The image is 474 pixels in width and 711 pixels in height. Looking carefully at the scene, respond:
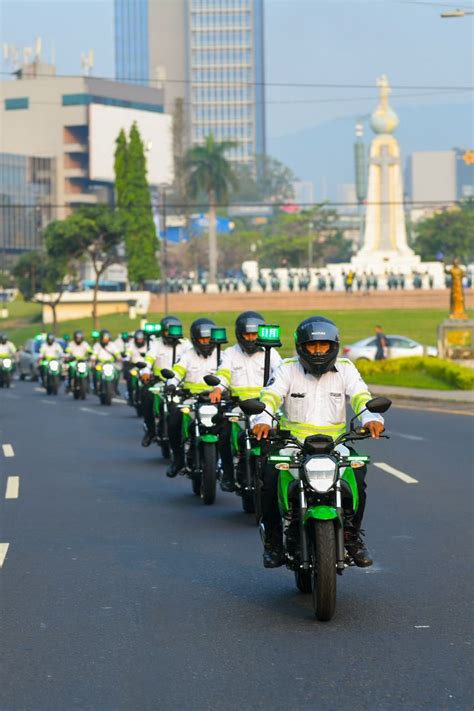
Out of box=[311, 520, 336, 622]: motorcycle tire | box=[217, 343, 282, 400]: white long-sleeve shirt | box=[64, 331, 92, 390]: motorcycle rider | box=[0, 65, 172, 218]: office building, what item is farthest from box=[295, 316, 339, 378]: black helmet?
box=[0, 65, 172, 218]: office building

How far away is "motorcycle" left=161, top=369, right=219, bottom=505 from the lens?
47.2 ft

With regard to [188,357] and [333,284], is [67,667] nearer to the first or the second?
[188,357]

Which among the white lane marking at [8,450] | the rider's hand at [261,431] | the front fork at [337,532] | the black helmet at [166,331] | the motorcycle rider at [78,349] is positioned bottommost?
the white lane marking at [8,450]

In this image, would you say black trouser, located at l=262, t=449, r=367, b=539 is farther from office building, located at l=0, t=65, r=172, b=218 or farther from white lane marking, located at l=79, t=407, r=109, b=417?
A: office building, located at l=0, t=65, r=172, b=218

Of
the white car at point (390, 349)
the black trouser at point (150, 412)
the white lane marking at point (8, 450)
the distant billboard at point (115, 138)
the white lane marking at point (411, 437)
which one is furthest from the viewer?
the distant billboard at point (115, 138)

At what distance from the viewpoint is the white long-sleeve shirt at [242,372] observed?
554 inches

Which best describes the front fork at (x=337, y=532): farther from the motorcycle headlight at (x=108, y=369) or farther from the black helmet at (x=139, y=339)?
the motorcycle headlight at (x=108, y=369)

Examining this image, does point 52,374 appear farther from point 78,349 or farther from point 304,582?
point 304,582

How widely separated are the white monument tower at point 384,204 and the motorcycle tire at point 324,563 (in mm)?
97376

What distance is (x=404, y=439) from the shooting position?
23375mm

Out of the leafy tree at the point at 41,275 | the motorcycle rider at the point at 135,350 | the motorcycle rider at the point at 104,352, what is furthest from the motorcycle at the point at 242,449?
the leafy tree at the point at 41,275

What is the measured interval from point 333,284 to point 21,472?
7915cm

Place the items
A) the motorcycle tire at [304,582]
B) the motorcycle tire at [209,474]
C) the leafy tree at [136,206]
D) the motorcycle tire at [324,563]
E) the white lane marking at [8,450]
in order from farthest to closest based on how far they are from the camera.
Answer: the leafy tree at [136,206]
the white lane marking at [8,450]
the motorcycle tire at [209,474]
the motorcycle tire at [304,582]
the motorcycle tire at [324,563]

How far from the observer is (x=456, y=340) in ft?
140
